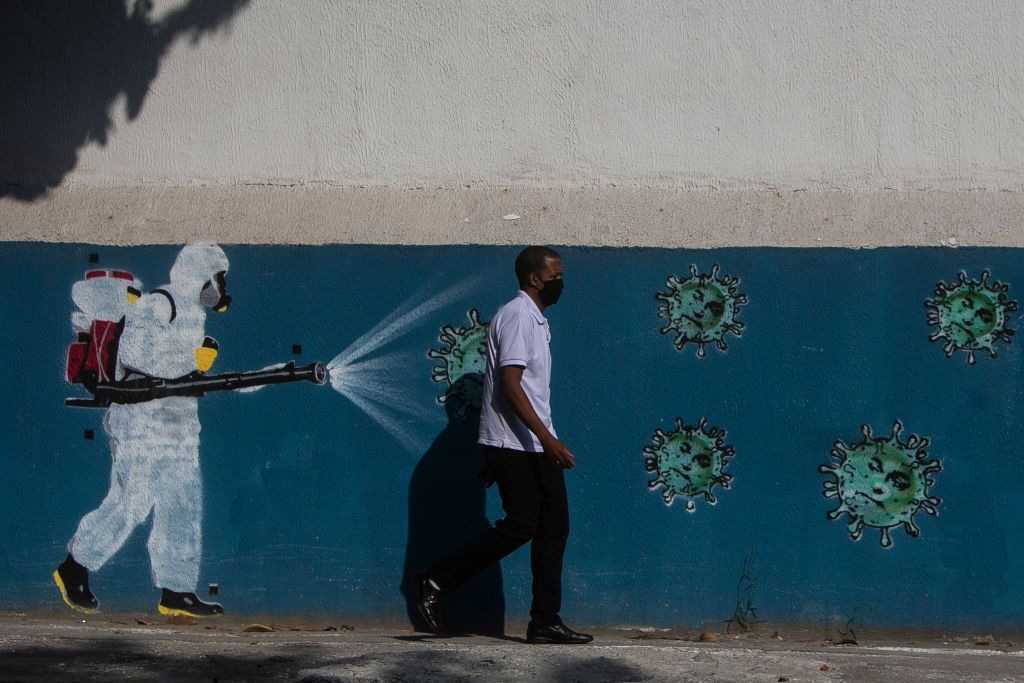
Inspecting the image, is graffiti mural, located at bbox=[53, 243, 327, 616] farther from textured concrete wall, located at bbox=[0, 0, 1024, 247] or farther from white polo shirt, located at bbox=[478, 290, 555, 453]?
white polo shirt, located at bbox=[478, 290, 555, 453]

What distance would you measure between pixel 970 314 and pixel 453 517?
2.39 metres

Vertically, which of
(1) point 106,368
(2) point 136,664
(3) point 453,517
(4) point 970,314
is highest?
(4) point 970,314

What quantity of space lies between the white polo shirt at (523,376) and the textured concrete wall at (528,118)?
0.59m

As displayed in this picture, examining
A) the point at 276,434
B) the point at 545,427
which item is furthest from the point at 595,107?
the point at 276,434

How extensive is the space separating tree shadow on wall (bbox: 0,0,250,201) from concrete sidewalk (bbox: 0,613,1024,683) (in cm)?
215

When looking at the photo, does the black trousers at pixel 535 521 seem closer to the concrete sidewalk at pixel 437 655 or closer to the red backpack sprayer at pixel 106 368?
the concrete sidewalk at pixel 437 655

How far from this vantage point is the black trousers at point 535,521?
5020mm

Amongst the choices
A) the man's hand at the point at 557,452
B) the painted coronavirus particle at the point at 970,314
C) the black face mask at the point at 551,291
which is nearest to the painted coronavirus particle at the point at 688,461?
the man's hand at the point at 557,452

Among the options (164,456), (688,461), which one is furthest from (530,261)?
(164,456)

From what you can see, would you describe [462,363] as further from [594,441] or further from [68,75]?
[68,75]

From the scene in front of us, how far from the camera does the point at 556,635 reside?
507 centimetres

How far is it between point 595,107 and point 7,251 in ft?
9.05

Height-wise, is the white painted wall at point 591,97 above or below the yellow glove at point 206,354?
above

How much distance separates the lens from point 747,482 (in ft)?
17.6
